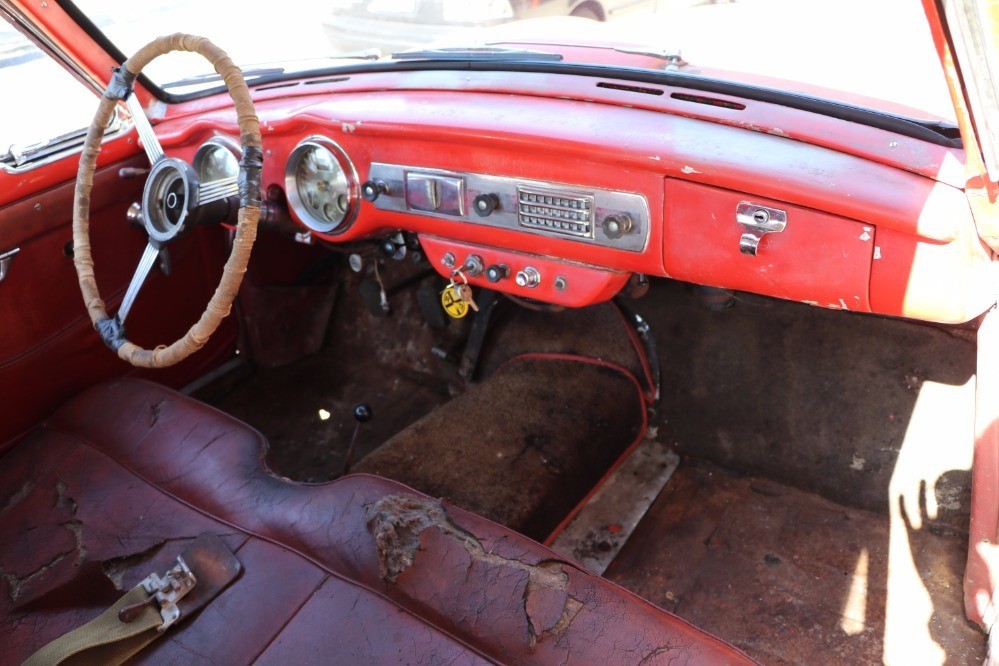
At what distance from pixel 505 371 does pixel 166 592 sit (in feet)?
4.78

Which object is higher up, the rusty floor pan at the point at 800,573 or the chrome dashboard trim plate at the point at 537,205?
the chrome dashboard trim plate at the point at 537,205

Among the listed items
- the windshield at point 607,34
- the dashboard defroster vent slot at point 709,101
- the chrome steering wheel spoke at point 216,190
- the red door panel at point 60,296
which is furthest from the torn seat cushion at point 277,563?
the windshield at point 607,34

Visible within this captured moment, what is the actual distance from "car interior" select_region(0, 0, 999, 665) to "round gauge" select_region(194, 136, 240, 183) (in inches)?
0.4

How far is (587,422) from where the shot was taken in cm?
258

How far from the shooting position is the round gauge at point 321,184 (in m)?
2.07

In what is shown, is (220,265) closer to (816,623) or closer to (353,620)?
(353,620)

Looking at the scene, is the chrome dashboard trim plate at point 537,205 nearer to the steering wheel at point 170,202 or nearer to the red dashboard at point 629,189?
the red dashboard at point 629,189

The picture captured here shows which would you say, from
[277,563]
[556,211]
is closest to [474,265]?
[556,211]

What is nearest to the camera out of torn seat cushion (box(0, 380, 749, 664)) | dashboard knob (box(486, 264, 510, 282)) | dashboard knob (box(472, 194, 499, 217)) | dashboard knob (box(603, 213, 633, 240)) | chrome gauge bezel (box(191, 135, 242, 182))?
torn seat cushion (box(0, 380, 749, 664))

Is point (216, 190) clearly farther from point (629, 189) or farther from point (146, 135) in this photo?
point (629, 189)

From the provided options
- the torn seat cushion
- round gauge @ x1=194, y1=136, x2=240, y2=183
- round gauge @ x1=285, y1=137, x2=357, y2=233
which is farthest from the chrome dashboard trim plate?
the torn seat cushion

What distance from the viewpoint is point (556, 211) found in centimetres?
175

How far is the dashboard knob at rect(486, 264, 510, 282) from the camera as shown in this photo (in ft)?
6.42

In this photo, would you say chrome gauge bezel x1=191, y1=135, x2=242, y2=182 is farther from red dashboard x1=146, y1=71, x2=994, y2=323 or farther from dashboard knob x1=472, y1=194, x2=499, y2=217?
dashboard knob x1=472, y1=194, x2=499, y2=217
